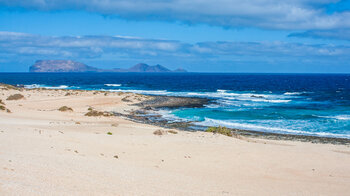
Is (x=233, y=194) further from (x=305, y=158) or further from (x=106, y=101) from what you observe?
(x=106, y=101)

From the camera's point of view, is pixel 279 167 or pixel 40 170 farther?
pixel 279 167

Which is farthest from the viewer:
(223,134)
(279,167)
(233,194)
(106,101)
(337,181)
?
(106,101)

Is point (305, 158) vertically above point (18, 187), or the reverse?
point (18, 187)

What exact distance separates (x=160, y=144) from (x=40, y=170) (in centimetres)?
807

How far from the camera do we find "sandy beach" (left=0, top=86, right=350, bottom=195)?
810cm

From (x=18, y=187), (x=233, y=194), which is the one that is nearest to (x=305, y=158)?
(x=233, y=194)

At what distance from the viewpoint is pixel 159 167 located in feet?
39.8

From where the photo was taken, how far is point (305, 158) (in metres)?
15.4

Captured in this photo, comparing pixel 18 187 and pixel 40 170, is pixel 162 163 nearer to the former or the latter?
pixel 40 170

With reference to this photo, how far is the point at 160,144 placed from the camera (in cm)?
1617

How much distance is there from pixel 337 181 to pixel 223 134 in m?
9.29

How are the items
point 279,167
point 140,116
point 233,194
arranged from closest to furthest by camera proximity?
1. point 233,194
2. point 279,167
3. point 140,116

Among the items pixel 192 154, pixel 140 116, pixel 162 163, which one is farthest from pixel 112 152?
pixel 140 116

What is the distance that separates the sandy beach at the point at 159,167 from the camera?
8.10m
